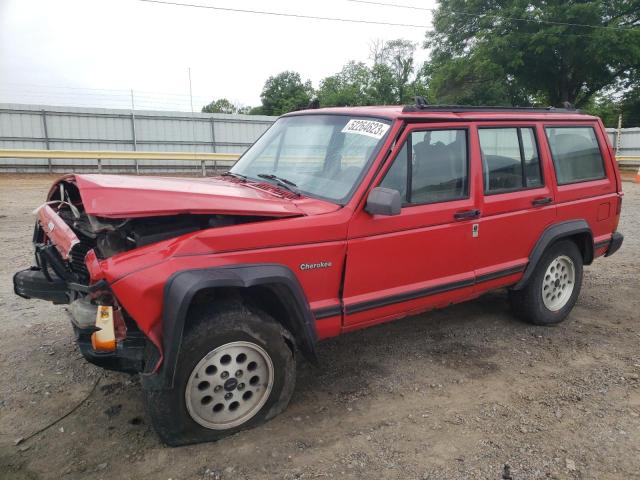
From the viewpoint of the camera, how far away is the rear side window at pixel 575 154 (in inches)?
181

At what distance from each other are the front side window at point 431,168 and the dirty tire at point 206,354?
1246mm

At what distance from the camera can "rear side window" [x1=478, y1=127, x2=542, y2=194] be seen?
13.3 feet

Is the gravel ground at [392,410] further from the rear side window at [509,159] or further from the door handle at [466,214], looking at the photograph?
the rear side window at [509,159]

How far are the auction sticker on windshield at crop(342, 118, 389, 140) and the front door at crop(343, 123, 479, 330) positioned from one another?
15 centimetres

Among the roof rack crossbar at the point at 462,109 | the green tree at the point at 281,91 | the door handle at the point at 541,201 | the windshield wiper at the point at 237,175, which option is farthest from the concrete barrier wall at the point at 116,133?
the green tree at the point at 281,91

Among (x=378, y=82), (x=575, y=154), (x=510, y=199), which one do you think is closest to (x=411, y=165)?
(x=510, y=199)

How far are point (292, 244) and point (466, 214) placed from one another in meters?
1.53

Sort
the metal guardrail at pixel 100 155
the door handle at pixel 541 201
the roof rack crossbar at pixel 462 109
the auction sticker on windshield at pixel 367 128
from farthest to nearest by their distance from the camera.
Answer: the metal guardrail at pixel 100 155 → the door handle at pixel 541 201 → the roof rack crossbar at pixel 462 109 → the auction sticker on windshield at pixel 367 128

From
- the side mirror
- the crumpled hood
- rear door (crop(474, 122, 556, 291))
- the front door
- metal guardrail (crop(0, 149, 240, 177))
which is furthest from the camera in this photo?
metal guardrail (crop(0, 149, 240, 177))

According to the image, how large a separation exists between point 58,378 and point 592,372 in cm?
396

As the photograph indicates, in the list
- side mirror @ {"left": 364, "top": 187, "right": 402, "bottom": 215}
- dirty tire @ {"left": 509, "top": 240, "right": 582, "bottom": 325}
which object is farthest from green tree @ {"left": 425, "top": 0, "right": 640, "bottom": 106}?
side mirror @ {"left": 364, "top": 187, "right": 402, "bottom": 215}

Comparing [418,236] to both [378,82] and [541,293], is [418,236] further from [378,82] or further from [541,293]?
[378,82]

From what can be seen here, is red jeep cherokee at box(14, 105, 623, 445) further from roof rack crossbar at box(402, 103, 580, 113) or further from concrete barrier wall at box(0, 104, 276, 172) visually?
concrete barrier wall at box(0, 104, 276, 172)

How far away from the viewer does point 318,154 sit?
12.1ft
